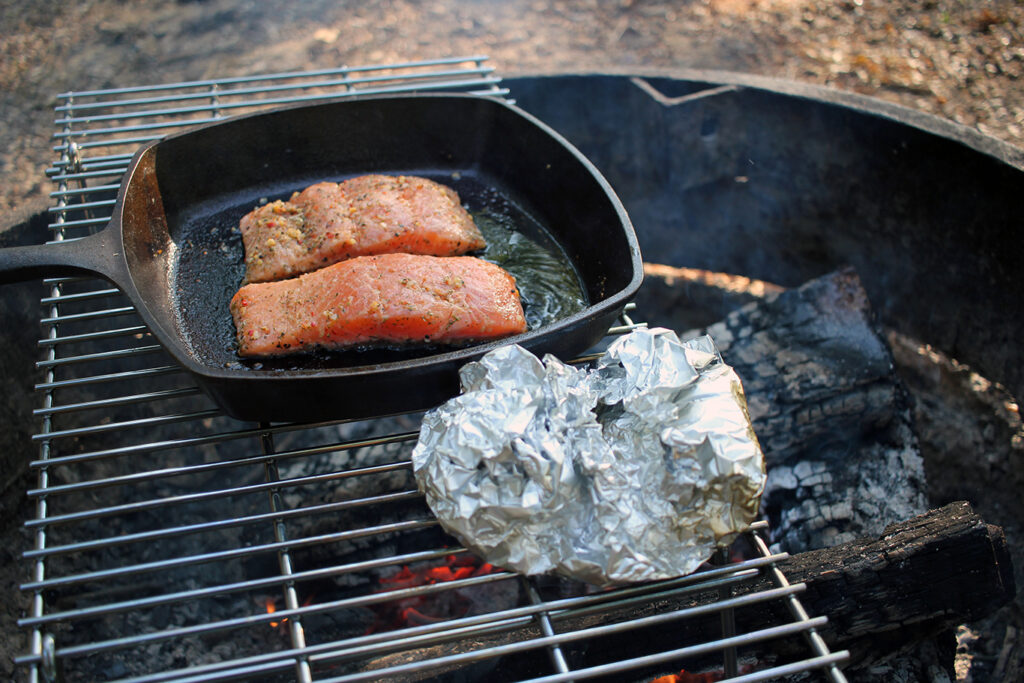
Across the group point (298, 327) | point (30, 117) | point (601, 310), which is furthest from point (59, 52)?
point (601, 310)

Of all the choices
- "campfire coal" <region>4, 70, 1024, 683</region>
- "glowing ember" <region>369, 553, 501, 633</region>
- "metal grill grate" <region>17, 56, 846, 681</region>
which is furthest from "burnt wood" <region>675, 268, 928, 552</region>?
"glowing ember" <region>369, 553, 501, 633</region>

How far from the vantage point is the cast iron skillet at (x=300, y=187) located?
1785 millimetres

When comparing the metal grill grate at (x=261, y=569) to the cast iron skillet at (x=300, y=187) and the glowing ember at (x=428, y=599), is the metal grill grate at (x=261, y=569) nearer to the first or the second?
the glowing ember at (x=428, y=599)

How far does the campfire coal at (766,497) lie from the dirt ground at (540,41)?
1428 mm

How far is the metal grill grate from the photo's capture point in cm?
151

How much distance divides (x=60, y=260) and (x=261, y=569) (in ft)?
4.33

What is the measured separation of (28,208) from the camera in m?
2.62

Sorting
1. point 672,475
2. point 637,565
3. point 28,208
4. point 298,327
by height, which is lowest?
point 637,565

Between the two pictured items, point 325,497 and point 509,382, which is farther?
point 325,497

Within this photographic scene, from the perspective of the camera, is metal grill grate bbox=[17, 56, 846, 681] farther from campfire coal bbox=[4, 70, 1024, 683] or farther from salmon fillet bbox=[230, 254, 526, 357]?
salmon fillet bbox=[230, 254, 526, 357]

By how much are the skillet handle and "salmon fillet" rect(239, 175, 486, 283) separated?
1.78 ft

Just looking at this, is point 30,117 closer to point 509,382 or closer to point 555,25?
point 555,25

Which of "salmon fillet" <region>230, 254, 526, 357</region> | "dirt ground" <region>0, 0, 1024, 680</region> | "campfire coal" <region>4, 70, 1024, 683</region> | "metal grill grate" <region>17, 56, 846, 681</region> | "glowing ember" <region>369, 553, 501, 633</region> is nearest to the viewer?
"metal grill grate" <region>17, 56, 846, 681</region>

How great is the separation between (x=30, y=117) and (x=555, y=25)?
345cm
